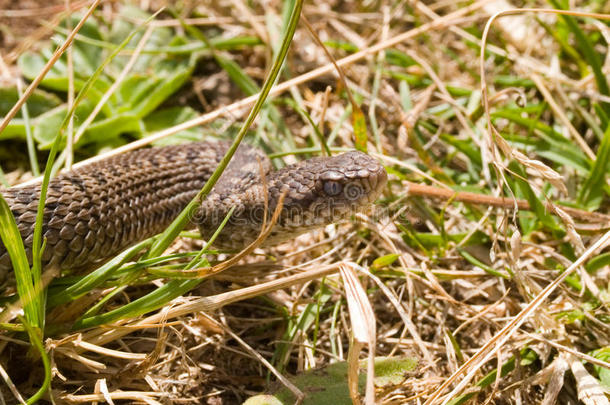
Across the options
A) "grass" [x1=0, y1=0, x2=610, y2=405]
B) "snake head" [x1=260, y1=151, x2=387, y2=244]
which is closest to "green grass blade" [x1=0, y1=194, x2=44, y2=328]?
"grass" [x1=0, y1=0, x2=610, y2=405]

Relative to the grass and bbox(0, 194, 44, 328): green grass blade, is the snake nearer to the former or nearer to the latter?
the grass

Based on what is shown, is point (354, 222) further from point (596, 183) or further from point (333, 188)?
point (596, 183)

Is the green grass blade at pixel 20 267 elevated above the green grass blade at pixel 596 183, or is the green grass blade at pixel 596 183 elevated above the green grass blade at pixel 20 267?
the green grass blade at pixel 20 267

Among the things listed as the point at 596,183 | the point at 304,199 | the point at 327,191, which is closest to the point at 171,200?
the point at 304,199

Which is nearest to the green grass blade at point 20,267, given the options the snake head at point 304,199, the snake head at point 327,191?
the snake head at point 304,199

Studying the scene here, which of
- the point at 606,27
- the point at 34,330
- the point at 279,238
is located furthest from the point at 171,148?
the point at 606,27

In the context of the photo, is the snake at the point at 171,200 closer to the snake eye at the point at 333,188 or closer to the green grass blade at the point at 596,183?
the snake eye at the point at 333,188
